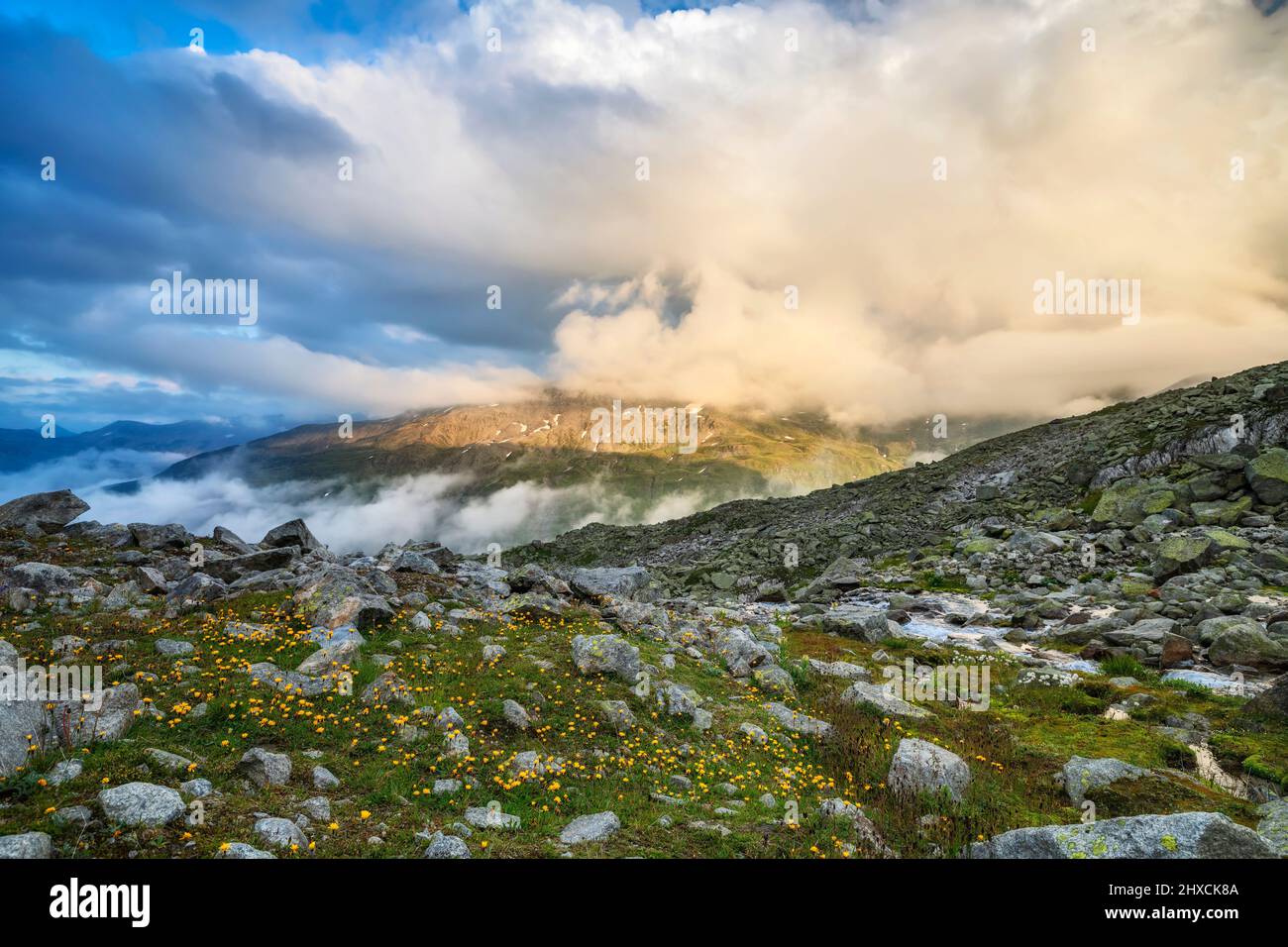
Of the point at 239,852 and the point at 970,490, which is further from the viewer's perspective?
the point at 970,490

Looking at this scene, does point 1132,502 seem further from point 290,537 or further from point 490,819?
point 290,537

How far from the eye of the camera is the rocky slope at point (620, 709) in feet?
30.4

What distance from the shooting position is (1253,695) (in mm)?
18219

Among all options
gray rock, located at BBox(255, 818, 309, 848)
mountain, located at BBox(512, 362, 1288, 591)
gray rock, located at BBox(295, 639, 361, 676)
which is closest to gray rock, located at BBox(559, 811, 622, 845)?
gray rock, located at BBox(255, 818, 309, 848)

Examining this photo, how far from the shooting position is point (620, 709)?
15.4 meters

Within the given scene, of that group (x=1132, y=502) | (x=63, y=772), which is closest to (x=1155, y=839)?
(x=63, y=772)

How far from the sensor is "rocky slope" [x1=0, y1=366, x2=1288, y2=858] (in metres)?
9.27

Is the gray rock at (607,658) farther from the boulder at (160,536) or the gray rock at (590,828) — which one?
the boulder at (160,536)

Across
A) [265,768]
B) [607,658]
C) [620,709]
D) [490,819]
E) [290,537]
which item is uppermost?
[290,537]

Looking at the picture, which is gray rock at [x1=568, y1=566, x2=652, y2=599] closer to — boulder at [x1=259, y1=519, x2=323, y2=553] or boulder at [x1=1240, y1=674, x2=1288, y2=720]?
boulder at [x1=259, y1=519, x2=323, y2=553]

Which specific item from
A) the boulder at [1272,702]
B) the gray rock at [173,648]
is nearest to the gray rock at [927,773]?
the boulder at [1272,702]

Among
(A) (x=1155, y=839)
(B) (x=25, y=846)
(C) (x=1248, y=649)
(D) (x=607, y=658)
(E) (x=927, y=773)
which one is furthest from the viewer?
(C) (x=1248, y=649)

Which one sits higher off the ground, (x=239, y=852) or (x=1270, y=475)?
(x=1270, y=475)
